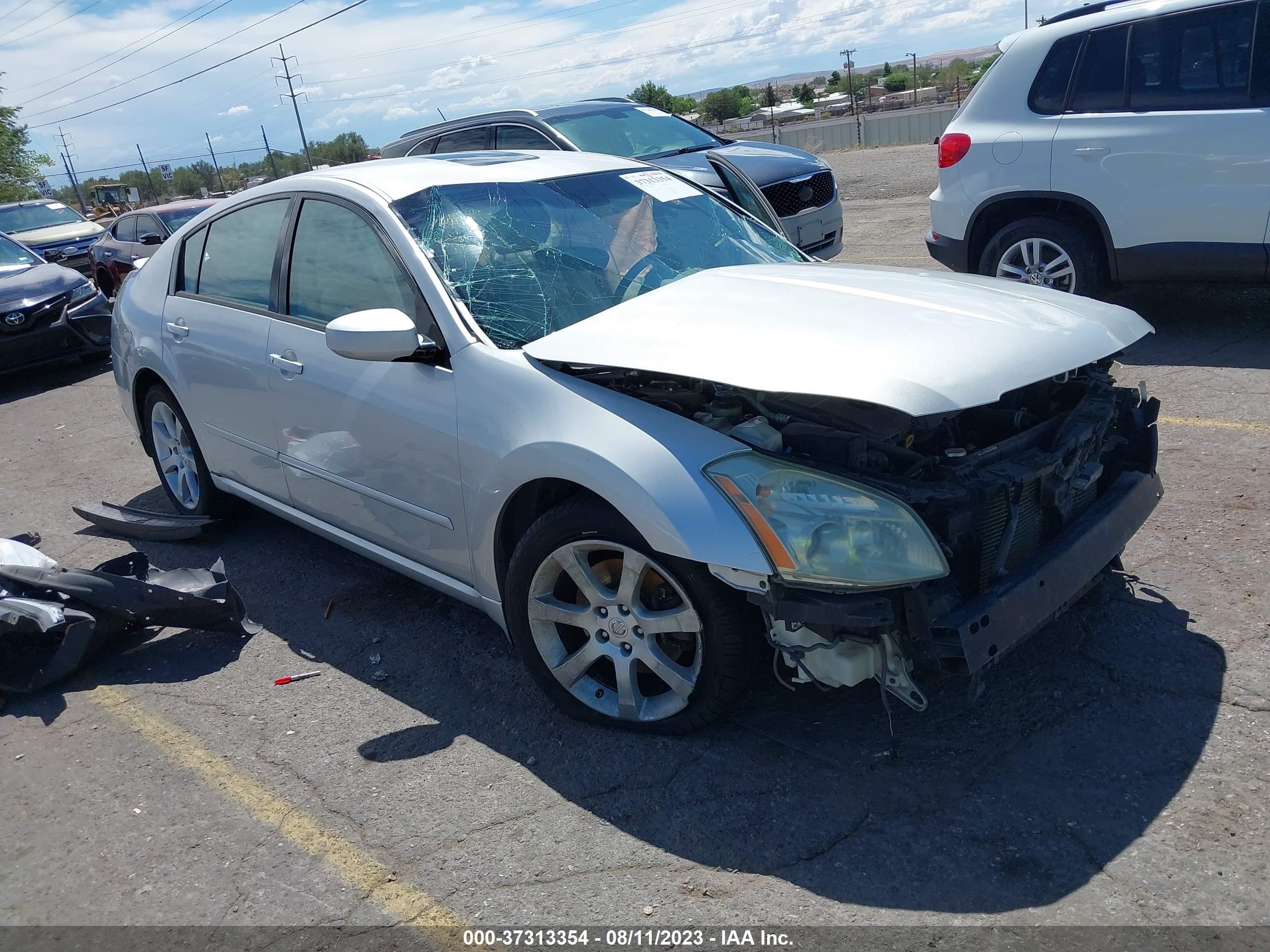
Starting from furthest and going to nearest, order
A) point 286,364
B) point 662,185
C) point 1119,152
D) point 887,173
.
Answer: point 887,173
point 1119,152
point 662,185
point 286,364

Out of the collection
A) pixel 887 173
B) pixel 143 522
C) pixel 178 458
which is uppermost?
pixel 178 458

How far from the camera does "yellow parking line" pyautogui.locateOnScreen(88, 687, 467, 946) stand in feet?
8.63

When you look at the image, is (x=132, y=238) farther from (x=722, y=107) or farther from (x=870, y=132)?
(x=722, y=107)

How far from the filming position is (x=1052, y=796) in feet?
9.13

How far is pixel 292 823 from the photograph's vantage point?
3041 mm

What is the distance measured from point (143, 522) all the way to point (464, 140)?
20.1 ft

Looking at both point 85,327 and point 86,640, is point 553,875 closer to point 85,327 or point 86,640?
point 86,640

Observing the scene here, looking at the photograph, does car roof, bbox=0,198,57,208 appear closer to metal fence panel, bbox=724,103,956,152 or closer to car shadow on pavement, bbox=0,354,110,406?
car shadow on pavement, bbox=0,354,110,406

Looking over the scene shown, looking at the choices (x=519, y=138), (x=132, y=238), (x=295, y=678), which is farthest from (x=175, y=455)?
(x=132, y=238)

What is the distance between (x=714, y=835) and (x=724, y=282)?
1.91 m

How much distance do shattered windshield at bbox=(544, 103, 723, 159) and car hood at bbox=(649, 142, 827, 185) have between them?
0.69 ft

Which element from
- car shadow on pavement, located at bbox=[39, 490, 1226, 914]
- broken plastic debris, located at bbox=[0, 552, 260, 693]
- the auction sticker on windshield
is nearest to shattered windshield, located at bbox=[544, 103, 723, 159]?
the auction sticker on windshield

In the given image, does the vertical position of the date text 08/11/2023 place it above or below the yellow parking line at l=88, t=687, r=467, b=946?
below

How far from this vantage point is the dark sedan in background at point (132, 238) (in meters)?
14.5
